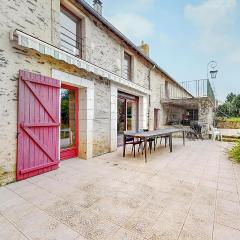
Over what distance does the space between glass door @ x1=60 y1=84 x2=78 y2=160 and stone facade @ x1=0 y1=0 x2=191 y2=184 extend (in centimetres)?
25

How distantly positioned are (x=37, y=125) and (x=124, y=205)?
2.87 meters

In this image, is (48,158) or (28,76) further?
(48,158)

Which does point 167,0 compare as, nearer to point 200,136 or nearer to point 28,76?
point 200,136

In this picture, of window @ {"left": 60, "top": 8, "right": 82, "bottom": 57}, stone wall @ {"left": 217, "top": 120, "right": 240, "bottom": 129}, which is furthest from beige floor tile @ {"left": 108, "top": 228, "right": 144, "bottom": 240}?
stone wall @ {"left": 217, "top": 120, "right": 240, "bottom": 129}

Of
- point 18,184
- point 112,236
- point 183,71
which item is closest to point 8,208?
point 18,184

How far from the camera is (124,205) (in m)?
2.84

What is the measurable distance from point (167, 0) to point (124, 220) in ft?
39.1

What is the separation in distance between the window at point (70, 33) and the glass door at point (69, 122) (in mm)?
1302

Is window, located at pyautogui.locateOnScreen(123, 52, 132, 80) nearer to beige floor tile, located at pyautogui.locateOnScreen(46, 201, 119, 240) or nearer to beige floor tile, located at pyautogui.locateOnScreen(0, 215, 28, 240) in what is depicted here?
beige floor tile, located at pyautogui.locateOnScreen(46, 201, 119, 240)

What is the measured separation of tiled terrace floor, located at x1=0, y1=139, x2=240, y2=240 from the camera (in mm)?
2184

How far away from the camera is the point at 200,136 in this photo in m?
11.3

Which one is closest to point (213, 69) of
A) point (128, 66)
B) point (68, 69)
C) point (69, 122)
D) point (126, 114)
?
point (128, 66)

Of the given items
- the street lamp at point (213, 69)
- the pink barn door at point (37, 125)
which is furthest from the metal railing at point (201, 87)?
the pink barn door at point (37, 125)

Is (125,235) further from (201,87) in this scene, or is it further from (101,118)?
(201,87)
